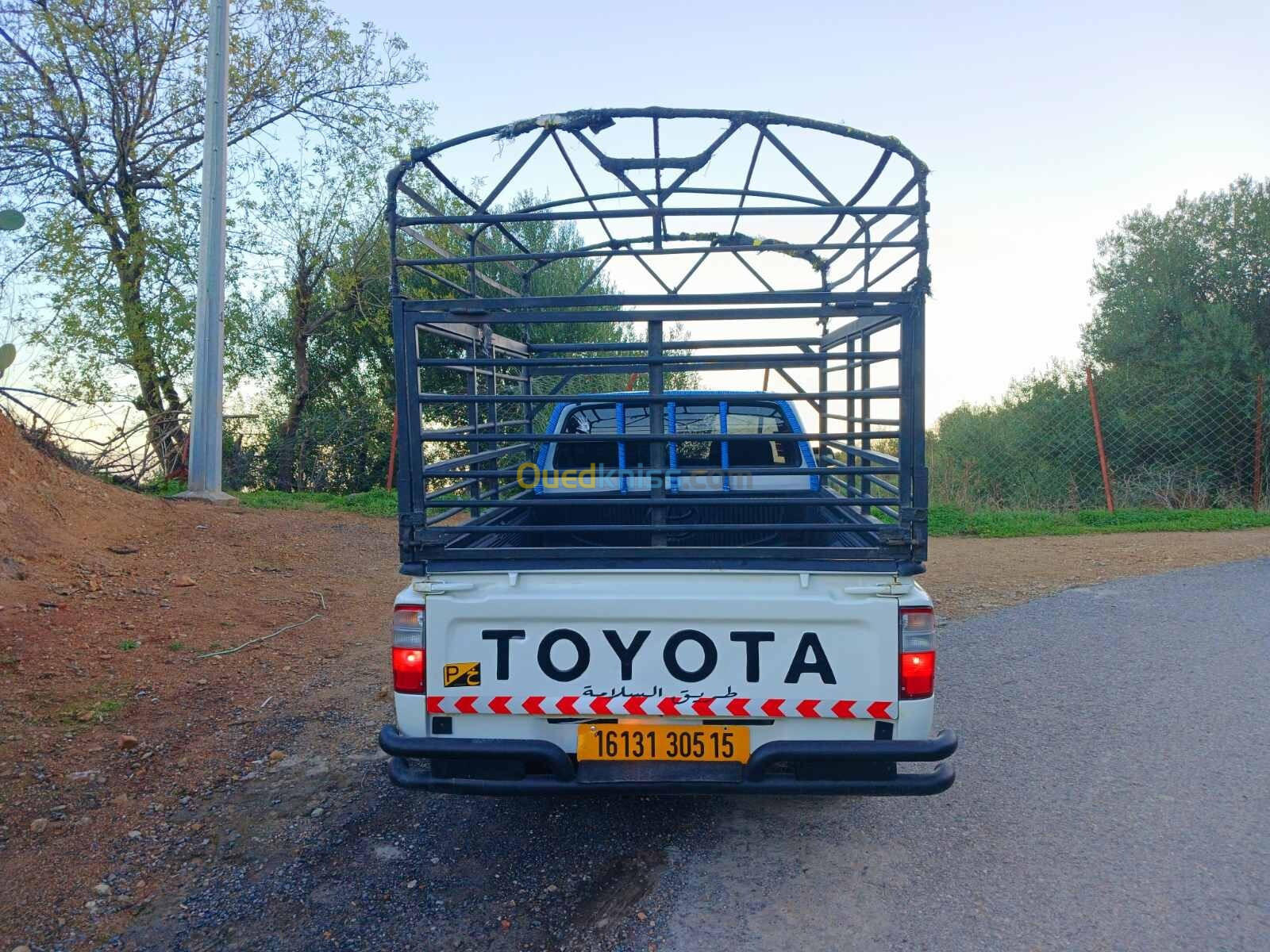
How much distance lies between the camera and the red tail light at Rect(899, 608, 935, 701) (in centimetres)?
317

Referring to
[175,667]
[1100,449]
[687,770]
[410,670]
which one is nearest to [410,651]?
[410,670]

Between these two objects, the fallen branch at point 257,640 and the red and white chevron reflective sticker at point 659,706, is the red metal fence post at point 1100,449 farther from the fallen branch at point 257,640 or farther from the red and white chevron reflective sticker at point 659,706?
the red and white chevron reflective sticker at point 659,706

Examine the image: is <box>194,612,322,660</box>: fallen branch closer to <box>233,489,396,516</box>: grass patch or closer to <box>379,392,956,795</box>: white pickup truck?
<box>379,392,956,795</box>: white pickup truck

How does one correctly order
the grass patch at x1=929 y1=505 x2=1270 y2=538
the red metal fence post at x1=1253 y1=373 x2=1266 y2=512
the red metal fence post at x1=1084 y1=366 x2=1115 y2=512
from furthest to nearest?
the red metal fence post at x1=1084 y1=366 x2=1115 y2=512, the red metal fence post at x1=1253 y1=373 x2=1266 y2=512, the grass patch at x1=929 y1=505 x2=1270 y2=538

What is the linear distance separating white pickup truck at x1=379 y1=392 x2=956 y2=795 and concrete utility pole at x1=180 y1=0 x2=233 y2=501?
8684 millimetres

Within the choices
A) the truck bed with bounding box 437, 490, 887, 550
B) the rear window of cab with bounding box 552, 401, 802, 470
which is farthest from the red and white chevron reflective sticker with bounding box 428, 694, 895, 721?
the rear window of cab with bounding box 552, 401, 802, 470

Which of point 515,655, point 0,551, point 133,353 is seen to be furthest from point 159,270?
point 515,655

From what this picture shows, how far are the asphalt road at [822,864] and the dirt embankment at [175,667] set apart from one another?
0.23 metres

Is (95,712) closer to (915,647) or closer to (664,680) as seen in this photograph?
(664,680)

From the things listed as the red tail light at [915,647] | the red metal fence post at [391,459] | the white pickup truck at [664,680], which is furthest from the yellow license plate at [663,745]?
the red metal fence post at [391,459]

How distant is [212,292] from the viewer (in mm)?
10852

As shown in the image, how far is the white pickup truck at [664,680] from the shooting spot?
3.18m

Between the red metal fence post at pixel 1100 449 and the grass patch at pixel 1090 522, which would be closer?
the grass patch at pixel 1090 522

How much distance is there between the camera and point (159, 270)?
1411 cm
